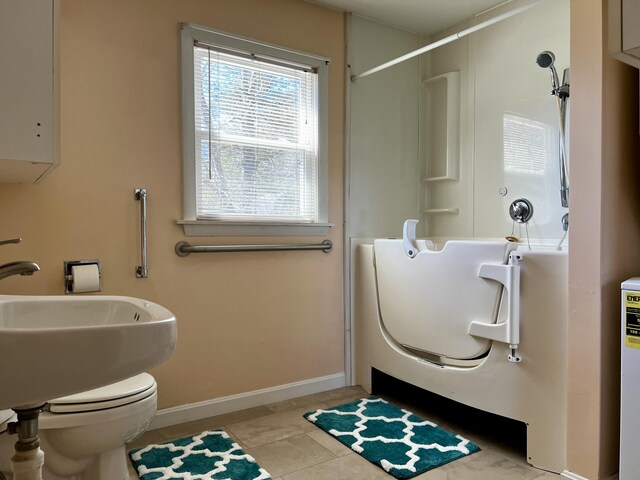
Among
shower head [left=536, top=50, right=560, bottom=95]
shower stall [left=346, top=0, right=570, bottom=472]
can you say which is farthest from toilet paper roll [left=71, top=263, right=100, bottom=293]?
shower head [left=536, top=50, right=560, bottom=95]

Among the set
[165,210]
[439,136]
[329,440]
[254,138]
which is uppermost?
[439,136]

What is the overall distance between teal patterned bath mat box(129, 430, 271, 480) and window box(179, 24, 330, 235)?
984 millimetres

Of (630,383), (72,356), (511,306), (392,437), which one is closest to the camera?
(72,356)

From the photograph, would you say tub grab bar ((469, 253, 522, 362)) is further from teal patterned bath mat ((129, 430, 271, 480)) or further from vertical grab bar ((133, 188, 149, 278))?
vertical grab bar ((133, 188, 149, 278))

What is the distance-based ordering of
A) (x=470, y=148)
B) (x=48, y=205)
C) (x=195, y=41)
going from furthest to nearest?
(x=470, y=148) < (x=195, y=41) < (x=48, y=205)

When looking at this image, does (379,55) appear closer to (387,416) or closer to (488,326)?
(488,326)

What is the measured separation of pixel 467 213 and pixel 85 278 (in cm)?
220

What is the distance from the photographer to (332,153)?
2.74 m

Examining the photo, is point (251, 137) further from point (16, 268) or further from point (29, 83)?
point (16, 268)

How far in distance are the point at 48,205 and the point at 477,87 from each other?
247cm

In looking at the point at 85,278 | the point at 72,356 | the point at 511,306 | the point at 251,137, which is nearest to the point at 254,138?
the point at 251,137

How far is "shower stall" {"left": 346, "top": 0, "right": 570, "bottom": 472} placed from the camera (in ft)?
6.09

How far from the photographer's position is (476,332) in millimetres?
2020

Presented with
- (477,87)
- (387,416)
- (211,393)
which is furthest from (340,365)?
(477,87)
